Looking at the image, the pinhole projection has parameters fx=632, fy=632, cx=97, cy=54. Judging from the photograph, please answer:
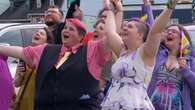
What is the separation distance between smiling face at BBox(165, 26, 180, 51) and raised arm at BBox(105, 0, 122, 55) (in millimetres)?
896

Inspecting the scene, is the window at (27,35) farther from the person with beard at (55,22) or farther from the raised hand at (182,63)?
the raised hand at (182,63)

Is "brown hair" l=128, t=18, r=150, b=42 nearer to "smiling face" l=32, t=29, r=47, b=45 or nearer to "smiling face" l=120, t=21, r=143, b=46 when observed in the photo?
Answer: "smiling face" l=120, t=21, r=143, b=46

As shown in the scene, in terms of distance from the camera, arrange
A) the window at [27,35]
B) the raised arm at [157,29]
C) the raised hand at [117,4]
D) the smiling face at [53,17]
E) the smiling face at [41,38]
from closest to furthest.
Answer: the raised arm at [157,29] → the raised hand at [117,4] → the smiling face at [41,38] → the smiling face at [53,17] → the window at [27,35]

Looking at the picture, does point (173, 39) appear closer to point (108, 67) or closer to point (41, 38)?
point (108, 67)

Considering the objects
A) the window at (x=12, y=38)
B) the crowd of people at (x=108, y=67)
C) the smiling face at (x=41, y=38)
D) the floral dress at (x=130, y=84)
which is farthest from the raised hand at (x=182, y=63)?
the window at (x=12, y=38)

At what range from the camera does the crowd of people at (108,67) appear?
16.3 feet

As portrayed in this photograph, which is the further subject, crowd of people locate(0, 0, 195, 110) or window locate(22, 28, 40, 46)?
window locate(22, 28, 40, 46)

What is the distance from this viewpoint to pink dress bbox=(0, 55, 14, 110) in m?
6.55

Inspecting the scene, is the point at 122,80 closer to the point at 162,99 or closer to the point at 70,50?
the point at 70,50

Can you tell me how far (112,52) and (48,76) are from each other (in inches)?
23.7

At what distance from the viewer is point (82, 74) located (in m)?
5.25

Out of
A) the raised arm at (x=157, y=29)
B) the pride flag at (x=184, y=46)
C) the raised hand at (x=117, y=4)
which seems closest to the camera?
the raised arm at (x=157, y=29)

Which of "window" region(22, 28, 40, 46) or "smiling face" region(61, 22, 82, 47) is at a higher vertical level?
"smiling face" region(61, 22, 82, 47)

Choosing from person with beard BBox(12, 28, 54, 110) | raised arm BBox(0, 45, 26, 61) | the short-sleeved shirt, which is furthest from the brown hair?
person with beard BBox(12, 28, 54, 110)
